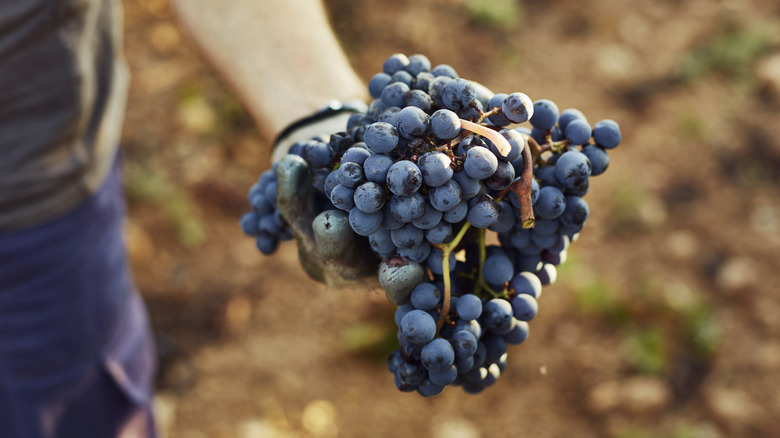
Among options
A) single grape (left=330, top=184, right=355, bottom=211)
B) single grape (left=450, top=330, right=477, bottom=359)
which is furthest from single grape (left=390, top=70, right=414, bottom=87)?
single grape (left=450, top=330, right=477, bottom=359)

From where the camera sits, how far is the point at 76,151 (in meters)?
1.62

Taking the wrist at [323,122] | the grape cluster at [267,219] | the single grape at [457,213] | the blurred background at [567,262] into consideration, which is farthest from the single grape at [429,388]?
the blurred background at [567,262]

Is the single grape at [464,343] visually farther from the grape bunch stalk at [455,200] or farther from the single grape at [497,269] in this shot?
the single grape at [497,269]

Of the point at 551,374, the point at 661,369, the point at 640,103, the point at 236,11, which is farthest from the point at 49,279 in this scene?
the point at 640,103

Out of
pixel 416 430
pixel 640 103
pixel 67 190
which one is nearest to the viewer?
pixel 67 190

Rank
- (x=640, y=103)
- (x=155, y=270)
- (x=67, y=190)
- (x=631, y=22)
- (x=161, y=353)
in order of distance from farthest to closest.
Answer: (x=631, y=22) < (x=640, y=103) < (x=155, y=270) < (x=161, y=353) < (x=67, y=190)

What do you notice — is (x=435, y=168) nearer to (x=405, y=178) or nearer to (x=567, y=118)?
(x=405, y=178)

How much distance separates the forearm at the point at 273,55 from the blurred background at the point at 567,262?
1.62 metres

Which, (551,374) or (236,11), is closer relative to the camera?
(236,11)

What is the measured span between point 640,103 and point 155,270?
10.1 ft

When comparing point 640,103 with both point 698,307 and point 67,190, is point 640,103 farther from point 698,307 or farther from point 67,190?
point 67,190

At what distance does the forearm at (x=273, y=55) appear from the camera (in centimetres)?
163

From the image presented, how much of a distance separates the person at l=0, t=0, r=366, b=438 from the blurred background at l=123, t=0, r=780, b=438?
3.49 ft

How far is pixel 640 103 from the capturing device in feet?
12.3
